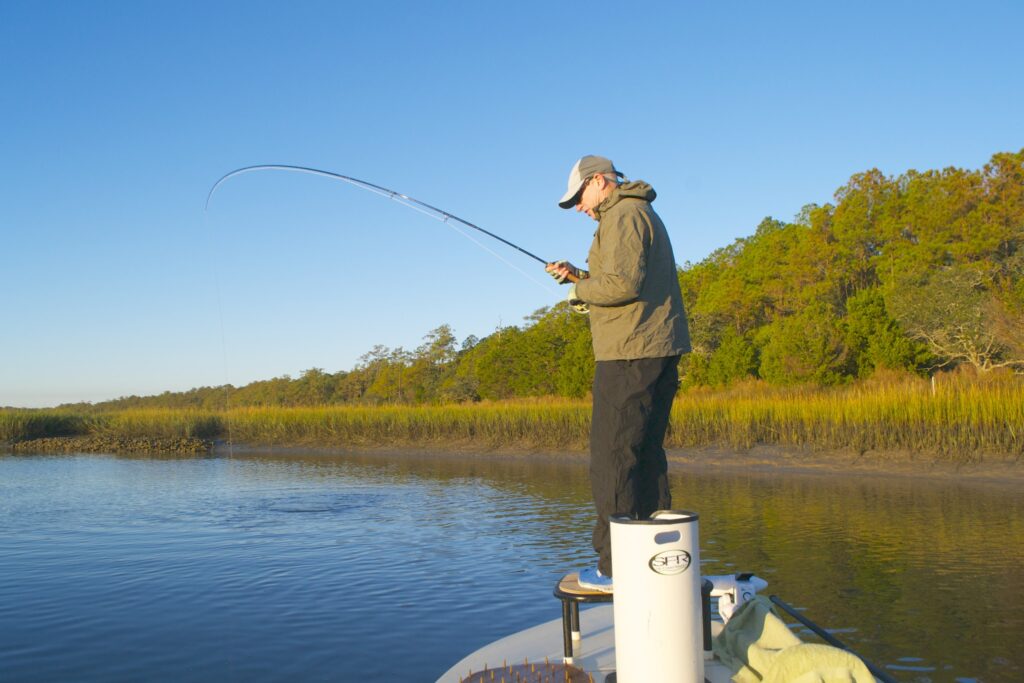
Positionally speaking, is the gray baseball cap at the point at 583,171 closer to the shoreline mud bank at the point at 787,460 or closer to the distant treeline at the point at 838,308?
the shoreline mud bank at the point at 787,460

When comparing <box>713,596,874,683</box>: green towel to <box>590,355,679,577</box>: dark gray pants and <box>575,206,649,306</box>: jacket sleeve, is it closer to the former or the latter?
<box>590,355,679,577</box>: dark gray pants

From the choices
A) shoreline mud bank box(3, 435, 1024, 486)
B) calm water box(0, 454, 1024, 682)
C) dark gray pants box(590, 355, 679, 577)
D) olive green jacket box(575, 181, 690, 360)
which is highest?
olive green jacket box(575, 181, 690, 360)

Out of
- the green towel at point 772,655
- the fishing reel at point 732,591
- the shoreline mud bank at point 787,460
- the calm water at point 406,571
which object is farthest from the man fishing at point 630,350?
the shoreline mud bank at point 787,460

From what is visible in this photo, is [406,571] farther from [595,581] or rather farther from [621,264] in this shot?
[621,264]

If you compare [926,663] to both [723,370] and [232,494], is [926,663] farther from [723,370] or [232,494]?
[723,370]

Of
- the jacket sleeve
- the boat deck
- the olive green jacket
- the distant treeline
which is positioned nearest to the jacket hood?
the olive green jacket

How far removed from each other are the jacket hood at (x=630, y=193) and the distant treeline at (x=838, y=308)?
20147 mm

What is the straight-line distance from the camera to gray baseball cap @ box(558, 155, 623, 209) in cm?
369

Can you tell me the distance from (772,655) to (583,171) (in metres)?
2.07

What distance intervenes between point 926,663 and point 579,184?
132 inches

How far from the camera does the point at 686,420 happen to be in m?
18.6

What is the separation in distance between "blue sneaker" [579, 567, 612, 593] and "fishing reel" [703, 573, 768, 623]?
455mm

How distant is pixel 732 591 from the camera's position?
11.2 feet

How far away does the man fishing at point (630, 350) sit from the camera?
11.1 ft
